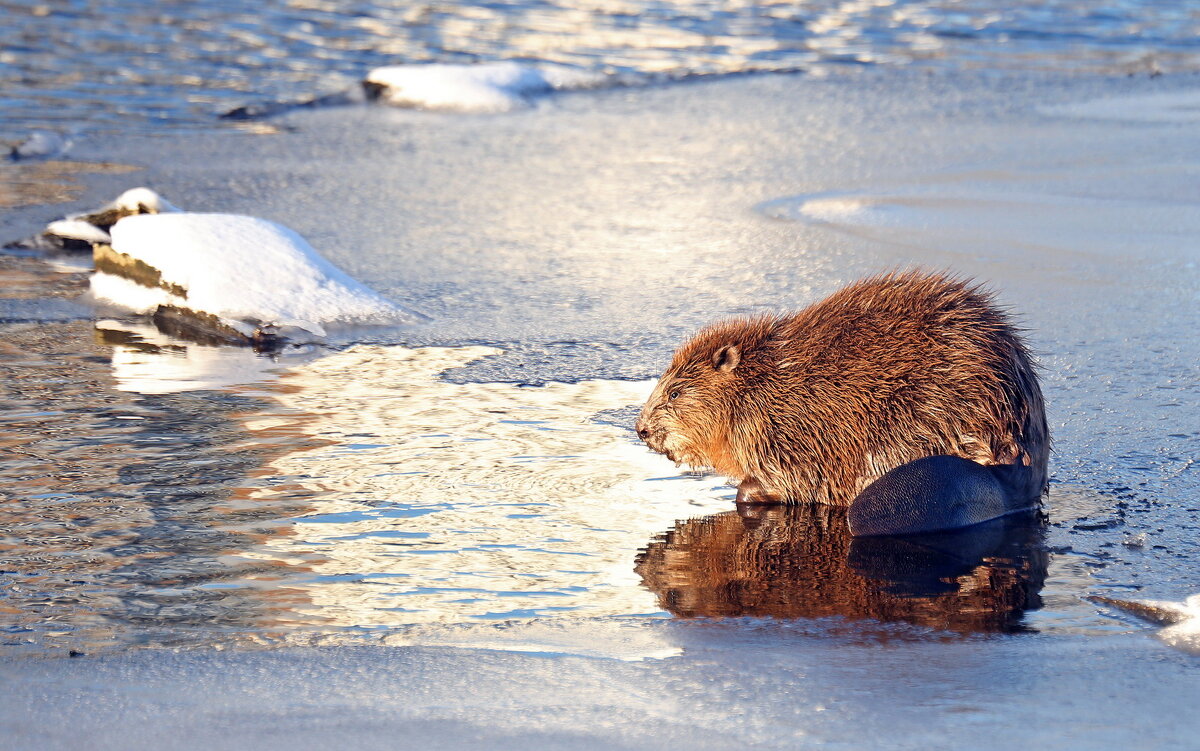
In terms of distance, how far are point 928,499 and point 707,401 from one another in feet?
2.81

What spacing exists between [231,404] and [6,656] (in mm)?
1966

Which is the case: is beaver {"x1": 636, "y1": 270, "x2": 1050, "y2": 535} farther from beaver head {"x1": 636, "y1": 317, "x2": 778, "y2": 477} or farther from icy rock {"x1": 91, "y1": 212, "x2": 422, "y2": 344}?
icy rock {"x1": 91, "y1": 212, "x2": 422, "y2": 344}

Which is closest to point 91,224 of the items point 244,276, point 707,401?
point 244,276

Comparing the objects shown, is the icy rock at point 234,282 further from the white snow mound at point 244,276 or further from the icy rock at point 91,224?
the icy rock at point 91,224

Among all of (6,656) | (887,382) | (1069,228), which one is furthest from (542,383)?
(1069,228)

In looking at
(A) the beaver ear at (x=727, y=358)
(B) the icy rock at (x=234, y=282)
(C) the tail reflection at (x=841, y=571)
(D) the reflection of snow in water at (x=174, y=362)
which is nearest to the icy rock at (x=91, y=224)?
(B) the icy rock at (x=234, y=282)

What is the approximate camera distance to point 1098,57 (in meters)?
14.4

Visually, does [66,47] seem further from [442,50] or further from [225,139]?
[225,139]

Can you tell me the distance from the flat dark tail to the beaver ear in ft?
2.31

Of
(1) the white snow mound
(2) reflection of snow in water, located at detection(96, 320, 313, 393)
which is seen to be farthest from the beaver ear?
(1) the white snow mound

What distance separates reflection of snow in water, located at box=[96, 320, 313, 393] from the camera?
17.6ft

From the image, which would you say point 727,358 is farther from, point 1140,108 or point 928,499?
point 1140,108

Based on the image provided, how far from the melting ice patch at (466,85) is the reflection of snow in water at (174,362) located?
599 cm

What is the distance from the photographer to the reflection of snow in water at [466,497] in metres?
3.60
